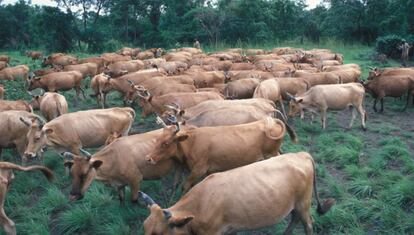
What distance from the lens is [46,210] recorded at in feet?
24.2

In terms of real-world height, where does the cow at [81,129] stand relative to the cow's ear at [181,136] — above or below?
below

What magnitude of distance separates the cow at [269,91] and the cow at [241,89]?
855 millimetres

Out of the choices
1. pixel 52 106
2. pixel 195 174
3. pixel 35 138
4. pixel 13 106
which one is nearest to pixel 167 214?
pixel 195 174

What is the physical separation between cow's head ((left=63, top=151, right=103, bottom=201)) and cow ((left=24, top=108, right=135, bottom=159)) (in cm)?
220

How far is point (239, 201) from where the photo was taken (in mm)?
5117

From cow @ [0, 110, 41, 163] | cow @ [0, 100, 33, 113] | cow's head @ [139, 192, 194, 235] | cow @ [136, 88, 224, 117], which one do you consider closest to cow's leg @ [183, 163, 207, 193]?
cow's head @ [139, 192, 194, 235]

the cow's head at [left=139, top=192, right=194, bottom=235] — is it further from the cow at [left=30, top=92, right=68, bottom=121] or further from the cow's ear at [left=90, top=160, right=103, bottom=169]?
the cow at [left=30, top=92, right=68, bottom=121]

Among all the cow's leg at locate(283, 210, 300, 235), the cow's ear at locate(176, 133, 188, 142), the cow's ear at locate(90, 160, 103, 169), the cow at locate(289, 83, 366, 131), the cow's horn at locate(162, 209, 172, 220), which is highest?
Result: the cow's ear at locate(176, 133, 188, 142)

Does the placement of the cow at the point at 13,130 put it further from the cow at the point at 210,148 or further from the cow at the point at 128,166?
the cow at the point at 210,148

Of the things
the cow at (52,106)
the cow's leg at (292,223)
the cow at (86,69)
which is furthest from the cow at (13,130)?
the cow at (86,69)

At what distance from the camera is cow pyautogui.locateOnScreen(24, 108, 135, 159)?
8633mm

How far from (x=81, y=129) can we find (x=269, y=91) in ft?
21.0

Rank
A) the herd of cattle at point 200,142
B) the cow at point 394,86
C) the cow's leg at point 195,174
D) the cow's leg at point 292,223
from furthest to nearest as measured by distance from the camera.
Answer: the cow at point 394,86
the cow's leg at point 195,174
the cow's leg at point 292,223
the herd of cattle at point 200,142

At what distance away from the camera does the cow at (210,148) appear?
689cm
